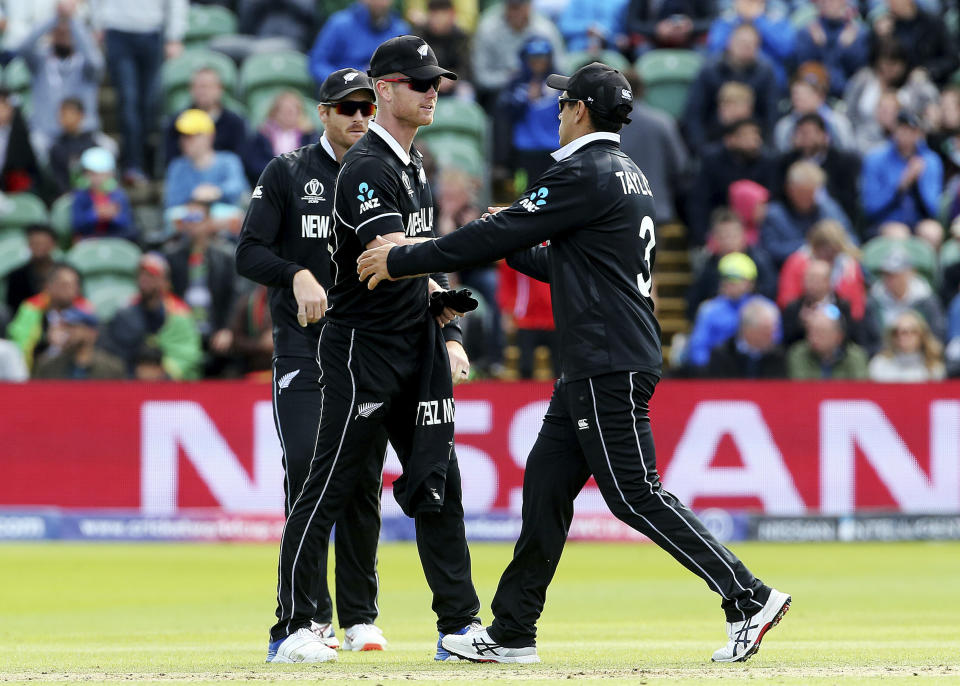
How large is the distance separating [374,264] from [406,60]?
998 millimetres

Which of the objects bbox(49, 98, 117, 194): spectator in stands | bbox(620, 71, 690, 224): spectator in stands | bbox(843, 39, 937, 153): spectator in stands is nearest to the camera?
bbox(620, 71, 690, 224): spectator in stands

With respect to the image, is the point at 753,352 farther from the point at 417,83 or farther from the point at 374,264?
the point at 374,264

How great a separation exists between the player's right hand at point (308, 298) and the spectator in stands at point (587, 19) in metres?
14.5

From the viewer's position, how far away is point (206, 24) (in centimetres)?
2353

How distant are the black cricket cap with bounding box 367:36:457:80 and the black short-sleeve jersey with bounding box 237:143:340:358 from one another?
44.3 inches

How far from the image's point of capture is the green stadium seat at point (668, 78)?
834 inches

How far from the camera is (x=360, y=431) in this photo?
779 centimetres

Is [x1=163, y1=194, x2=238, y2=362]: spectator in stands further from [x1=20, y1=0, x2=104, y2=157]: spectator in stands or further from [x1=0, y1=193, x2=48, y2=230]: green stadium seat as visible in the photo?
[x1=20, y1=0, x2=104, y2=157]: spectator in stands

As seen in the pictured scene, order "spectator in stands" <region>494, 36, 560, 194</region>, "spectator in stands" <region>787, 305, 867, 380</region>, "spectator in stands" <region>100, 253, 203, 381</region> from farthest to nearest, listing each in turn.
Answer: "spectator in stands" <region>494, 36, 560, 194</region>
"spectator in stands" <region>100, 253, 203, 381</region>
"spectator in stands" <region>787, 305, 867, 380</region>

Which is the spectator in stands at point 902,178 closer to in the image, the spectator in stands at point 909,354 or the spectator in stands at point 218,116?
the spectator in stands at point 909,354

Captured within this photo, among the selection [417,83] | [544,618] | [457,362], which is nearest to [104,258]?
[544,618]

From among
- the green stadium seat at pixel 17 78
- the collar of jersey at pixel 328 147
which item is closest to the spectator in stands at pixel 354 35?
the green stadium seat at pixel 17 78

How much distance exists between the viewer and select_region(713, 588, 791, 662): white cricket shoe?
729 centimetres

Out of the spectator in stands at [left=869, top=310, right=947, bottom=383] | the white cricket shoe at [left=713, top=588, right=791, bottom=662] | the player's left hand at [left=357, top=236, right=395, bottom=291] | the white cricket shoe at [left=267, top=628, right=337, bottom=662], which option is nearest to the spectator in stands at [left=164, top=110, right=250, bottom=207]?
the spectator in stands at [left=869, top=310, right=947, bottom=383]
